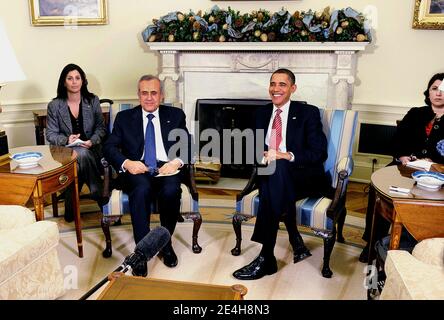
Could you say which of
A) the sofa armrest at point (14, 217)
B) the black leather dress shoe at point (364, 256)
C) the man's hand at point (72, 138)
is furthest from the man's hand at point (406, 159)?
the man's hand at point (72, 138)

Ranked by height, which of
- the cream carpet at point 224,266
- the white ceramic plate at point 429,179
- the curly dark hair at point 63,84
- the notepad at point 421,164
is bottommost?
the cream carpet at point 224,266

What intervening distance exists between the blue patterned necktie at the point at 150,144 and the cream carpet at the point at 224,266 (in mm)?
584

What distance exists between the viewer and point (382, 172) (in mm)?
2344

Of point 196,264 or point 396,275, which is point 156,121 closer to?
point 196,264

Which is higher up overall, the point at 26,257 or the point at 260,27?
the point at 260,27

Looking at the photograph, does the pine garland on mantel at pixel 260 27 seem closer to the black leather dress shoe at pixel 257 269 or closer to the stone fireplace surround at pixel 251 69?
the stone fireplace surround at pixel 251 69

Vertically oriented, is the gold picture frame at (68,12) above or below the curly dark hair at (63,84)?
above

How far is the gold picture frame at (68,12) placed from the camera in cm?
427

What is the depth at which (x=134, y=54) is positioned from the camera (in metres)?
4.51

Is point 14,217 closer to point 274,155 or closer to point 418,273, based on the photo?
point 274,155

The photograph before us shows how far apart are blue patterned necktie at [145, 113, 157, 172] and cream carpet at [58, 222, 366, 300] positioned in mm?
584

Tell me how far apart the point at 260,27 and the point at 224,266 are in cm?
229

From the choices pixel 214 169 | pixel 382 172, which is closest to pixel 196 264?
pixel 382 172

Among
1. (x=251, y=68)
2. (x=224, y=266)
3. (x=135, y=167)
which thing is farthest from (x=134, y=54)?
(x=224, y=266)
